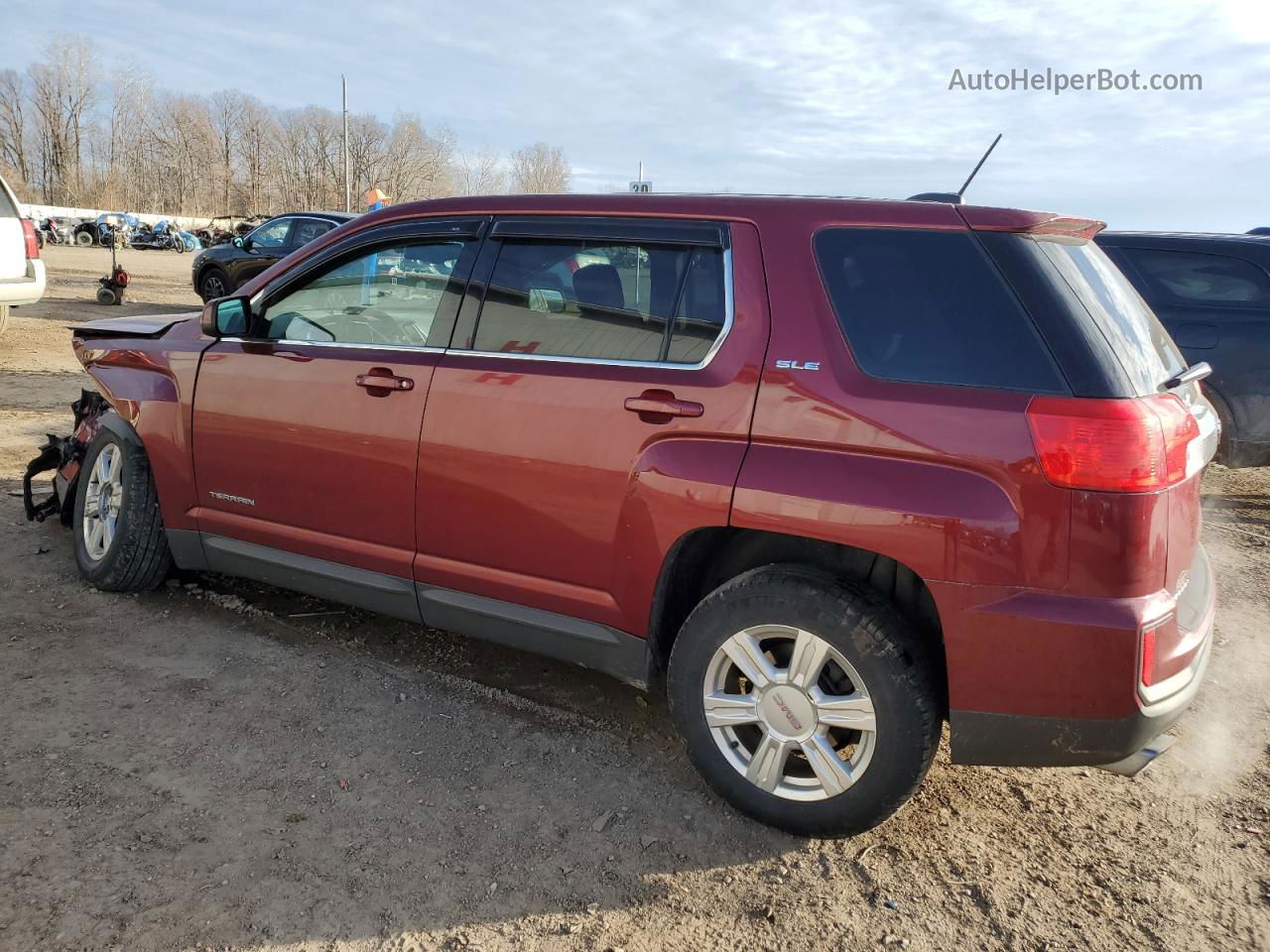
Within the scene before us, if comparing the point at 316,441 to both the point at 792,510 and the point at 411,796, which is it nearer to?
the point at 411,796

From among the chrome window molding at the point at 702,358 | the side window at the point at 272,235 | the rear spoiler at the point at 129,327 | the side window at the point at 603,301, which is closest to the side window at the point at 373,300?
the side window at the point at 603,301

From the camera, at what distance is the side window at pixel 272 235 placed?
16.3m

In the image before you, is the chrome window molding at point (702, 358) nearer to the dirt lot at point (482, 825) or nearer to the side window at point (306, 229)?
the dirt lot at point (482, 825)

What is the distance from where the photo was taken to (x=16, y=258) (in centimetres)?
1014

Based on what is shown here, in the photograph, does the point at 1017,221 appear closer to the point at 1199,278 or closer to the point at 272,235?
the point at 1199,278

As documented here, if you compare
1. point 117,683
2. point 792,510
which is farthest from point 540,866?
point 117,683

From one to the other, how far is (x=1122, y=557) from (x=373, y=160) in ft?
320

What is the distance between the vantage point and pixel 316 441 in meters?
3.67

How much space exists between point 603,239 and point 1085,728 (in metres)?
2.08

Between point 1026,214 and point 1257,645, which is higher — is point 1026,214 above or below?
above

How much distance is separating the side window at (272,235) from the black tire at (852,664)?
15.5m

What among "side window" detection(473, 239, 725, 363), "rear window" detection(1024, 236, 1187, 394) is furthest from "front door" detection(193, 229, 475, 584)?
"rear window" detection(1024, 236, 1187, 394)

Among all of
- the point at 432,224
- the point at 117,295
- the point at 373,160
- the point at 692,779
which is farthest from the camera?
the point at 373,160

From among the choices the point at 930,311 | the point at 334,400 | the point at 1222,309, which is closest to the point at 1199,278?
the point at 1222,309
